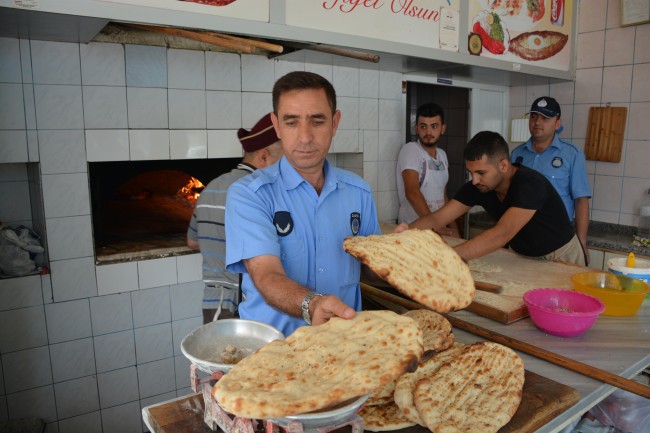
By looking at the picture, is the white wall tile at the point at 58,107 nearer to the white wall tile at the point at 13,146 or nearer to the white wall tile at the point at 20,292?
the white wall tile at the point at 13,146

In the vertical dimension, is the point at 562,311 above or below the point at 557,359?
above

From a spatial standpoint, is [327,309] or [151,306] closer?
[327,309]

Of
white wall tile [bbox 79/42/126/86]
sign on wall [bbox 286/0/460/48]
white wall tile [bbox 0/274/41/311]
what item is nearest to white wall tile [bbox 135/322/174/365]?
white wall tile [bbox 0/274/41/311]

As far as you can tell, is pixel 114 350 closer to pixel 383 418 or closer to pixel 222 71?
pixel 222 71

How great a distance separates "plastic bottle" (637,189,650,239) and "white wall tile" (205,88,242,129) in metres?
3.41

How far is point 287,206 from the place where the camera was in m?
1.73

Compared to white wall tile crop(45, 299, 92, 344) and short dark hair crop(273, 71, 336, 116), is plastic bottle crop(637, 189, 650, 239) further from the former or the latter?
white wall tile crop(45, 299, 92, 344)

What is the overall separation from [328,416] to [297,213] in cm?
85

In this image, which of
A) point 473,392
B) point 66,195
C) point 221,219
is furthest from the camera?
point 66,195

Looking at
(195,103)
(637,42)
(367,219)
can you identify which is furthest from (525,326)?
(637,42)

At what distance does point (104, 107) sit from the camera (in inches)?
114

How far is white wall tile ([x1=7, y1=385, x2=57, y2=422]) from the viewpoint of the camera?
9.32 ft

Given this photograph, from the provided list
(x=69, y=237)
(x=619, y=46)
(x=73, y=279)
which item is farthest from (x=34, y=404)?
(x=619, y=46)

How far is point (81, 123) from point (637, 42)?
4346 millimetres
